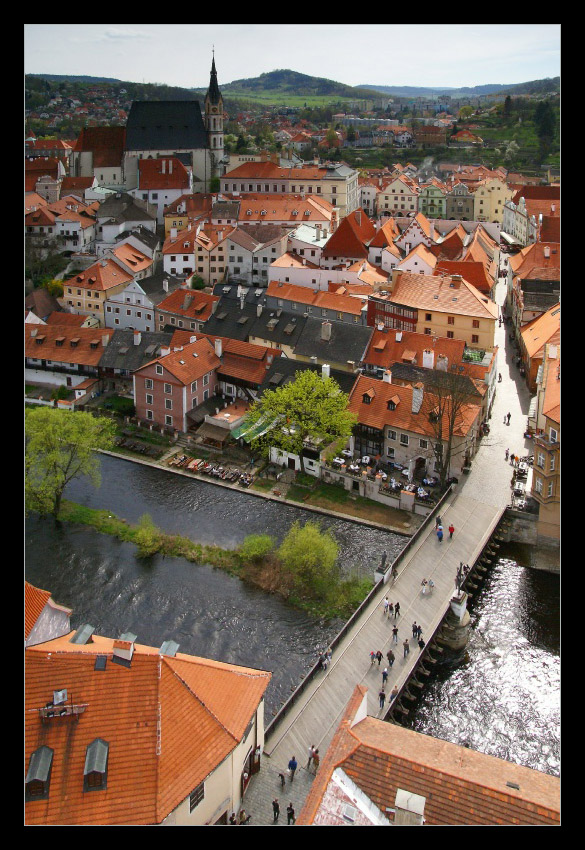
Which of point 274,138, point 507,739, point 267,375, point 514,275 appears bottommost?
point 507,739

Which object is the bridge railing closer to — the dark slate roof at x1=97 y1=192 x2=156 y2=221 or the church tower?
the dark slate roof at x1=97 y1=192 x2=156 y2=221

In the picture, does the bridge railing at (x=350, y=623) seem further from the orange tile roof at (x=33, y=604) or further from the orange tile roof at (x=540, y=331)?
the orange tile roof at (x=540, y=331)

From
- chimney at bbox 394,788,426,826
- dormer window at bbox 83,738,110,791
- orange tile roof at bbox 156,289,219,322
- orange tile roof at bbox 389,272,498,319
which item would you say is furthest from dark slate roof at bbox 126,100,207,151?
chimney at bbox 394,788,426,826

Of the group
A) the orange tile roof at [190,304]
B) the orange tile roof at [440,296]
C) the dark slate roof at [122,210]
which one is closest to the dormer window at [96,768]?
the orange tile roof at [440,296]
